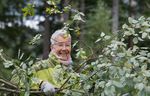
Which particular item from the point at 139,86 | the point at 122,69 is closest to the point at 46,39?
the point at 122,69

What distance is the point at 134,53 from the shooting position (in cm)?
345

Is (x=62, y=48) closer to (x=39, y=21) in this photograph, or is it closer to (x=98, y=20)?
(x=39, y=21)

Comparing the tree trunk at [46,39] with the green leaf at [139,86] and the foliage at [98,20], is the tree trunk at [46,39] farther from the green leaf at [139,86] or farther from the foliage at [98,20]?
the green leaf at [139,86]

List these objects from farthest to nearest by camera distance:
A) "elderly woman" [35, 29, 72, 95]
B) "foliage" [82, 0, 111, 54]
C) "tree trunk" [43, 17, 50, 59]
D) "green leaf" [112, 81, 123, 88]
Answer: "foliage" [82, 0, 111, 54] < "tree trunk" [43, 17, 50, 59] < "elderly woman" [35, 29, 72, 95] < "green leaf" [112, 81, 123, 88]

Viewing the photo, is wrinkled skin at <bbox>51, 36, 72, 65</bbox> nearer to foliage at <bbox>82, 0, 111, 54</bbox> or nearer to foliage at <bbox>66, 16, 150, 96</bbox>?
foliage at <bbox>66, 16, 150, 96</bbox>

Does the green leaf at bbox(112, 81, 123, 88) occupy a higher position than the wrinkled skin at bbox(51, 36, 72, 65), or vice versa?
the wrinkled skin at bbox(51, 36, 72, 65)

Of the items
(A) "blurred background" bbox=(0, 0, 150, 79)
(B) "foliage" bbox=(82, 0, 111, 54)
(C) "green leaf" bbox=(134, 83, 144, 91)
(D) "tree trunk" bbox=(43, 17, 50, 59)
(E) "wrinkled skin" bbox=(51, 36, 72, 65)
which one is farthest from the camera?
(B) "foliage" bbox=(82, 0, 111, 54)

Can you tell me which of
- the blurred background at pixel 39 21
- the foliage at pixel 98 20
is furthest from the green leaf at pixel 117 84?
the foliage at pixel 98 20

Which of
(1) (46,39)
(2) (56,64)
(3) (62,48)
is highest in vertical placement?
(1) (46,39)

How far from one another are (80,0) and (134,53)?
70.3 feet

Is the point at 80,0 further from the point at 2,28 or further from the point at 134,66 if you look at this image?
the point at 134,66

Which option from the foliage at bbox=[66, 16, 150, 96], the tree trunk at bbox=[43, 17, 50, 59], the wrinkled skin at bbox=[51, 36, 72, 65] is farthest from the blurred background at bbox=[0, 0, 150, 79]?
the foliage at bbox=[66, 16, 150, 96]

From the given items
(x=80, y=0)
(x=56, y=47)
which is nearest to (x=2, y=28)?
(x=80, y=0)

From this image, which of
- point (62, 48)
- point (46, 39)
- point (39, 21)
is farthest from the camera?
point (39, 21)
